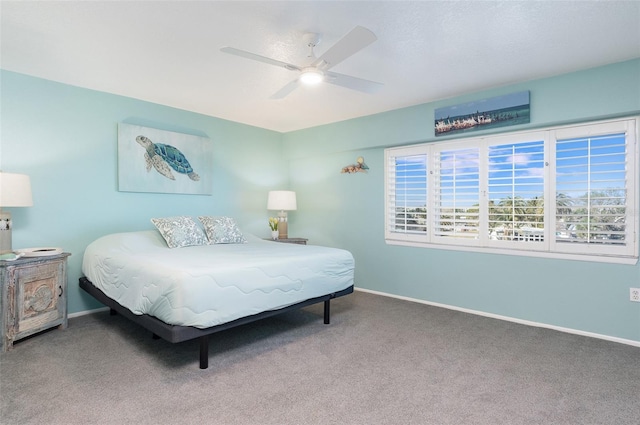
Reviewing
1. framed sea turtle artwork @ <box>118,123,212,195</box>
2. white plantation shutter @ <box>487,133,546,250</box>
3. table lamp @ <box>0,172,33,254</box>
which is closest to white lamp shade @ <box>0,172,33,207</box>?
table lamp @ <box>0,172,33,254</box>

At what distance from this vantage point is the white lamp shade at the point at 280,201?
5090 millimetres

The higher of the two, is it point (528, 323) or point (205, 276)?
point (205, 276)

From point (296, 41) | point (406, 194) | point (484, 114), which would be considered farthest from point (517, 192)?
point (296, 41)

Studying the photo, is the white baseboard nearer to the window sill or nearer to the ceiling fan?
the window sill

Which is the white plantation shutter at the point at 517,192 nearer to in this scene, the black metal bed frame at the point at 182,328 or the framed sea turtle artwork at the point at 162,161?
the black metal bed frame at the point at 182,328

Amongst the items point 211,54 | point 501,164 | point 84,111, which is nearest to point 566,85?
point 501,164

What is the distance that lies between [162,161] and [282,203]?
1702mm

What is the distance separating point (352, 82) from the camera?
8.77 feet

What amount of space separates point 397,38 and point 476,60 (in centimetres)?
84

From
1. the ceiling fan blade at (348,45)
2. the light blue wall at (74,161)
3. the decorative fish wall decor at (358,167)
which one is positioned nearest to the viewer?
the ceiling fan blade at (348,45)

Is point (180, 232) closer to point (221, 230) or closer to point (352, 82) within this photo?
point (221, 230)

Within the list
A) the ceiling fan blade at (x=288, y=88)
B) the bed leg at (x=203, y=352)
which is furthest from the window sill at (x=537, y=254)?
the bed leg at (x=203, y=352)

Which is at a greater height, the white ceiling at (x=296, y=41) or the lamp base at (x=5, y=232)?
the white ceiling at (x=296, y=41)

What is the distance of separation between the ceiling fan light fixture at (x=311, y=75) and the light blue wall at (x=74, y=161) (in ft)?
8.11
